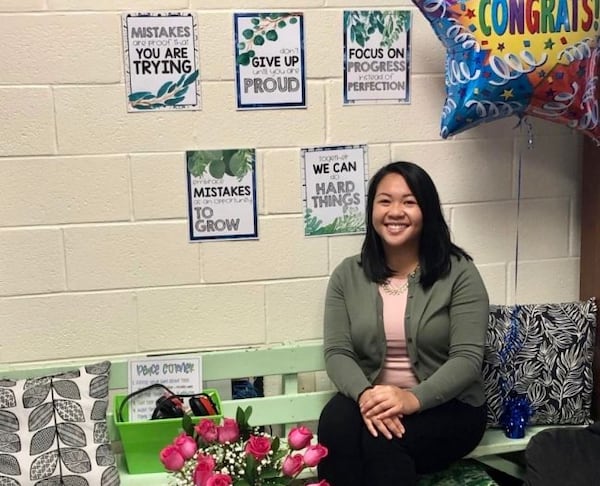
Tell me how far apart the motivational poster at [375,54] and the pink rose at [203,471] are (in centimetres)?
115

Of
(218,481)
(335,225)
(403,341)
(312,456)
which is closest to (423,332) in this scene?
(403,341)

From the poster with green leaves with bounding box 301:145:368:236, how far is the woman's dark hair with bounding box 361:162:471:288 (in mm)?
90

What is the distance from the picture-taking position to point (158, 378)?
2115 mm

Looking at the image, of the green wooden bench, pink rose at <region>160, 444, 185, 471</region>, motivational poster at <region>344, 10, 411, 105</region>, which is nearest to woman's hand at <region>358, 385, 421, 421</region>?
the green wooden bench

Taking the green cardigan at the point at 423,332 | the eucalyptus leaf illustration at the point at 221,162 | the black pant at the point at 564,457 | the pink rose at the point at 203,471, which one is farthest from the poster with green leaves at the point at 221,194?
the black pant at the point at 564,457

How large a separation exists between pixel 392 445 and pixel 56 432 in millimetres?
854

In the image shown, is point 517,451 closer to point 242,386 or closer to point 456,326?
point 456,326

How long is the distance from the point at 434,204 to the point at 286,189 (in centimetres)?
43

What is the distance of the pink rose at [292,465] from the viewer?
1478 mm

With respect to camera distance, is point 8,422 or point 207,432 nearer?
point 207,432

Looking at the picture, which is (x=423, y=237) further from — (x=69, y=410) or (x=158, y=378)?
(x=69, y=410)

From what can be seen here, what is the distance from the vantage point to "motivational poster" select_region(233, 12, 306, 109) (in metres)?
2.10

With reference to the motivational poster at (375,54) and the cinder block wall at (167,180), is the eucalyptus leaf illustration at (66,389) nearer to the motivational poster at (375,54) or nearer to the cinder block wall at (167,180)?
the cinder block wall at (167,180)

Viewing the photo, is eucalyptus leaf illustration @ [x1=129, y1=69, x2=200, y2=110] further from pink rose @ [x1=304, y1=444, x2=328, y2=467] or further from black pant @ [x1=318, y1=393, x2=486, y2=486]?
pink rose @ [x1=304, y1=444, x2=328, y2=467]
